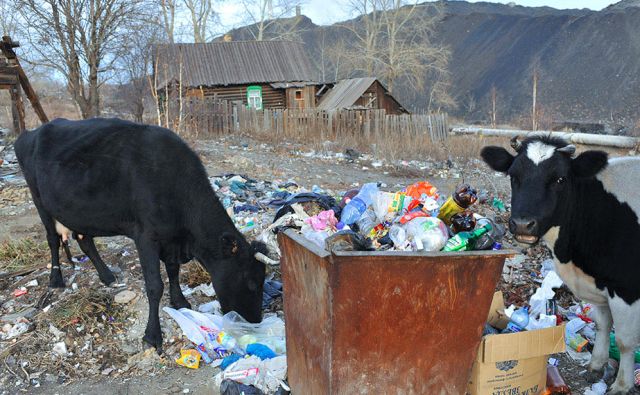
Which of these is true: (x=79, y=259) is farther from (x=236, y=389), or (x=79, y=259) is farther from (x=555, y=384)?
(x=555, y=384)

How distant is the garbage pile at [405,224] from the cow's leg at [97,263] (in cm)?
261

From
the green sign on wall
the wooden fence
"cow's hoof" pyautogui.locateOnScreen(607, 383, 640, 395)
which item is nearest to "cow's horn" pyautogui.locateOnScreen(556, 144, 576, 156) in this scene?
"cow's hoof" pyautogui.locateOnScreen(607, 383, 640, 395)

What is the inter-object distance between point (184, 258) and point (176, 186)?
0.69 metres

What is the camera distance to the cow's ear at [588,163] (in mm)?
3449

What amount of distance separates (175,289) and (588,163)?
3592 millimetres

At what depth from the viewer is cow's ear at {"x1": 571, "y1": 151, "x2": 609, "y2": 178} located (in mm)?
3449

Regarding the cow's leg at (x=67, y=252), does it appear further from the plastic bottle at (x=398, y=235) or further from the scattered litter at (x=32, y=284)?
the plastic bottle at (x=398, y=235)

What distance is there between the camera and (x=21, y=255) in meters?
6.04

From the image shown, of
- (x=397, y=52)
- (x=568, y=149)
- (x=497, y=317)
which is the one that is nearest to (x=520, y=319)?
(x=497, y=317)

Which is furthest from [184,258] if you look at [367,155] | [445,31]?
[445,31]

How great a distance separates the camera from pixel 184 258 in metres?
4.66

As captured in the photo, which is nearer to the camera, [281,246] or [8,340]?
[281,246]

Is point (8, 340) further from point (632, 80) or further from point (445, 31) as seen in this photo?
point (445, 31)

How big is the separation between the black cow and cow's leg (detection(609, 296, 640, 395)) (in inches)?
104
